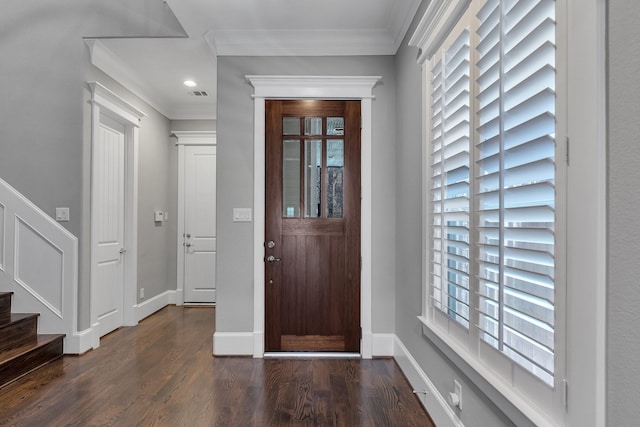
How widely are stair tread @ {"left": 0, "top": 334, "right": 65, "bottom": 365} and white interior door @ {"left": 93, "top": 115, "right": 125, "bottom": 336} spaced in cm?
58

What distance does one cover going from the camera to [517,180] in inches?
50.8

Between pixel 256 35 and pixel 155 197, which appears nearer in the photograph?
pixel 256 35

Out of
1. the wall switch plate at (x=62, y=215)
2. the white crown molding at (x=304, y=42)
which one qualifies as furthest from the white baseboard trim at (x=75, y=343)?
the white crown molding at (x=304, y=42)

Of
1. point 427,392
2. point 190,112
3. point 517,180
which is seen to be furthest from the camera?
point 190,112

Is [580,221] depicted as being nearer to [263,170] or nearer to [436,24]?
[436,24]

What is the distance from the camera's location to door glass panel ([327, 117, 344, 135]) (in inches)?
131

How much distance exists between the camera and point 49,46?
3.35m

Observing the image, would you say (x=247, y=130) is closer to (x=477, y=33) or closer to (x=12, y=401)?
(x=477, y=33)

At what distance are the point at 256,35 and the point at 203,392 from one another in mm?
2719

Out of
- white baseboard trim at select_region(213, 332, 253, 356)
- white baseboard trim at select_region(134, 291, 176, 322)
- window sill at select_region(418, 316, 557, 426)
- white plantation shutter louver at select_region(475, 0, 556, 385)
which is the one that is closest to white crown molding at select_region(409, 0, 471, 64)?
white plantation shutter louver at select_region(475, 0, 556, 385)

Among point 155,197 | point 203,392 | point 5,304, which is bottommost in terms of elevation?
point 203,392

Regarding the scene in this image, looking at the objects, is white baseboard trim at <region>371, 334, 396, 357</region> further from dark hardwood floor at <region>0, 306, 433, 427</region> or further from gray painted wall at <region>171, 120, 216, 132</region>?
gray painted wall at <region>171, 120, 216, 132</region>

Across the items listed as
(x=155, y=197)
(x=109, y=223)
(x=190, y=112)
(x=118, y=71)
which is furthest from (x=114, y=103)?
(x=190, y=112)

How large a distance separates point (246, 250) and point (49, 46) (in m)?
2.44
